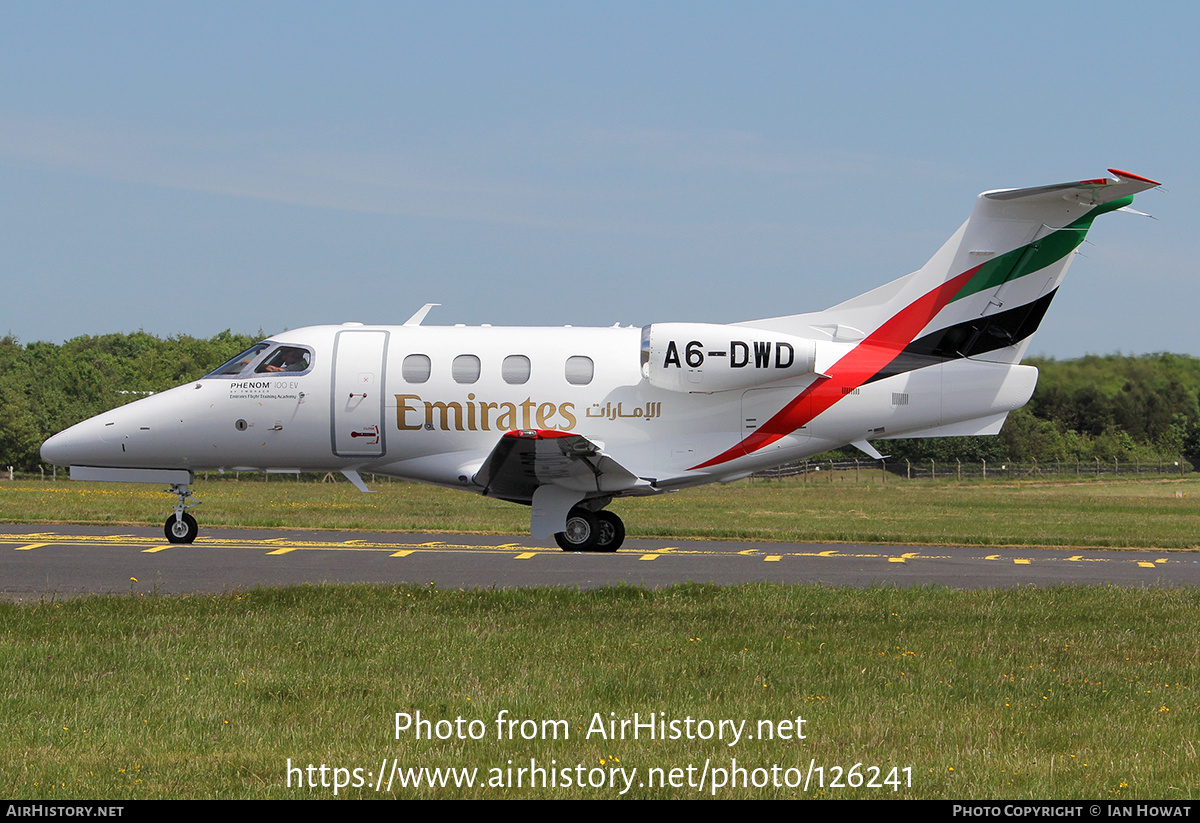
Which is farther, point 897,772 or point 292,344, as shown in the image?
point 292,344

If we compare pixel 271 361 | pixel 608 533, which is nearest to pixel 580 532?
pixel 608 533

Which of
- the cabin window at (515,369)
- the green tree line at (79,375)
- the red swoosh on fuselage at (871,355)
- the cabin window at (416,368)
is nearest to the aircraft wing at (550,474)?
the cabin window at (515,369)

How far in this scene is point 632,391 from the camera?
57.4 feet

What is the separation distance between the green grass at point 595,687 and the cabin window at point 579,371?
5102 millimetres

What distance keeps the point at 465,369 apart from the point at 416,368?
0.76m

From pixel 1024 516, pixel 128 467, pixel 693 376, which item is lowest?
pixel 1024 516

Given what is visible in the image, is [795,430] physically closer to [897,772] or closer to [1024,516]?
[897,772]

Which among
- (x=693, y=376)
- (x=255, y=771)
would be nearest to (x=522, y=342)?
(x=693, y=376)

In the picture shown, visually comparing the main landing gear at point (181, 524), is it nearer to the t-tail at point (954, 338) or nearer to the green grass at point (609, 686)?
the green grass at point (609, 686)

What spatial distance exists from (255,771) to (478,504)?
28823mm

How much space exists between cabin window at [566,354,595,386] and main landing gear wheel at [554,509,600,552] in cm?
231

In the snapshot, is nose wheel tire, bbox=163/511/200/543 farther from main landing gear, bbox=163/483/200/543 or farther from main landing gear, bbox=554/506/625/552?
main landing gear, bbox=554/506/625/552

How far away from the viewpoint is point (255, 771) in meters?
6.19

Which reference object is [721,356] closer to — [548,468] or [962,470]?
[548,468]
